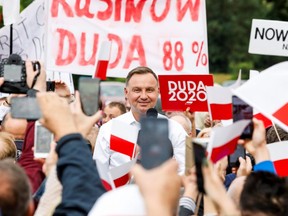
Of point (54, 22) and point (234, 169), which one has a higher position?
point (54, 22)

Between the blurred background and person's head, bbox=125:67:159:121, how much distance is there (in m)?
50.4

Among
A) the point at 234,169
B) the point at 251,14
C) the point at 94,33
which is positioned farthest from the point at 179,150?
the point at 251,14

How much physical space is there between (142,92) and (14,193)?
13.5 feet

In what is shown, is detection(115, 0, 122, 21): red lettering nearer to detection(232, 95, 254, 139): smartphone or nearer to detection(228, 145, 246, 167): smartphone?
detection(228, 145, 246, 167): smartphone

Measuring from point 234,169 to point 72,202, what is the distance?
2.76m

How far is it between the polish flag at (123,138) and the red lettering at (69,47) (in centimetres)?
158

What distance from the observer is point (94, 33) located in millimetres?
9195

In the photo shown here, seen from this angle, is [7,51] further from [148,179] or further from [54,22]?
[148,179]

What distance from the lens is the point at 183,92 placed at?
914 cm

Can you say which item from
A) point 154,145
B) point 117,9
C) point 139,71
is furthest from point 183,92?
point 154,145

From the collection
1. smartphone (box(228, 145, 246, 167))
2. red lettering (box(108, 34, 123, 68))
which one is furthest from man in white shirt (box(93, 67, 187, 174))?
smartphone (box(228, 145, 246, 167))

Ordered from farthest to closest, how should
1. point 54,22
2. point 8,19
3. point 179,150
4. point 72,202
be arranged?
point 8,19
point 54,22
point 179,150
point 72,202

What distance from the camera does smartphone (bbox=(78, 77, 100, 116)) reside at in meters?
4.70

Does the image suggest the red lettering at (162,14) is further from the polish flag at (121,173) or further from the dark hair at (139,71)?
the polish flag at (121,173)
